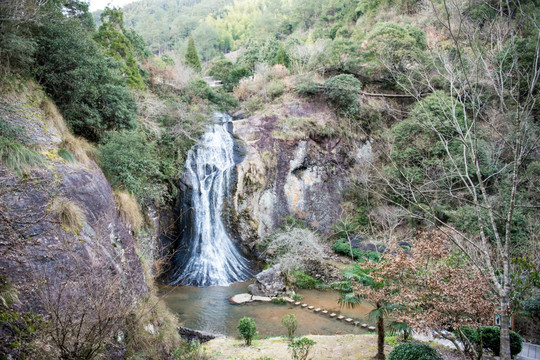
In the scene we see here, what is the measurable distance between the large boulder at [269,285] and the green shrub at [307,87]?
14.5m

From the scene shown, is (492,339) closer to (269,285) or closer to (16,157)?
(269,285)

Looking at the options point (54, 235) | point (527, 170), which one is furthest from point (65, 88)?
point (527, 170)

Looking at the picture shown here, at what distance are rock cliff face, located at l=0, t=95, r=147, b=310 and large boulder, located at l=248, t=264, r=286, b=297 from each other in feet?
23.6

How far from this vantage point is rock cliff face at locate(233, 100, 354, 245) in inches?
757

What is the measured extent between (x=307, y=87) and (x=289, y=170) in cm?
718

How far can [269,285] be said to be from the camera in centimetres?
1456

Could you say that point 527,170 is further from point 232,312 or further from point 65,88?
point 65,88

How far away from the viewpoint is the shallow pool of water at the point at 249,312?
11172 mm

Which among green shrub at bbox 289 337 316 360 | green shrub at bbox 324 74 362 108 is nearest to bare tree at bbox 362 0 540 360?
green shrub at bbox 289 337 316 360

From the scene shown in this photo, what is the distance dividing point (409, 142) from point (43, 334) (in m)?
21.2

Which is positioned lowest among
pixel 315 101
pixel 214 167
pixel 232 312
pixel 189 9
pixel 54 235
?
pixel 232 312

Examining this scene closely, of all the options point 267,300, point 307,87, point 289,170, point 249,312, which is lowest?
point 249,312

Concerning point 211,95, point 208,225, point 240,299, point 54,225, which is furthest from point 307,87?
point 54,225

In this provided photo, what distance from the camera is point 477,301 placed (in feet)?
17.3
